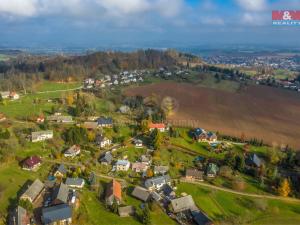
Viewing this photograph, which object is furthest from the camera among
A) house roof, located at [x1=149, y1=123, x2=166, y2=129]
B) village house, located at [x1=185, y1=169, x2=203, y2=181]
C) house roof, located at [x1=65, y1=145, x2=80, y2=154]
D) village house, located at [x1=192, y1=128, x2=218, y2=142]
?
house roof, located at [x1=149, y1=123, x2=166, y2=129]

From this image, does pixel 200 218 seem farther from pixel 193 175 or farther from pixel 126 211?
pixel 193 175

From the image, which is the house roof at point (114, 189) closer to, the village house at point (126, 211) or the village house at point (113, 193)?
the village house at point (113, 193)

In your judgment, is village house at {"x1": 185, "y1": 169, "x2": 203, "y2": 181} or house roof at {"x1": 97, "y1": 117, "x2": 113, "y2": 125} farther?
house roof at {"x1": 97, "y1": 117, "x2": 113, "y2": 125}

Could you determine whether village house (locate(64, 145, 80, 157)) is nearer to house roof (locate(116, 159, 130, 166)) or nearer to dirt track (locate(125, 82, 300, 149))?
house roof (locate(116, 159, 130, 166))

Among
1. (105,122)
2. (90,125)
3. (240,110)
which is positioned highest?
(105,122)

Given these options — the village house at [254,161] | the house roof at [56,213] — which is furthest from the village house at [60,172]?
the village house at [254,161]

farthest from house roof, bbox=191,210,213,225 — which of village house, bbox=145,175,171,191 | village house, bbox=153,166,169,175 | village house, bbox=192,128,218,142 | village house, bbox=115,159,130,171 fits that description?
village house, bbox=192,128,218,142

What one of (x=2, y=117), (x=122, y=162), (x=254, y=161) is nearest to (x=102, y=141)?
(x=122, y=162)

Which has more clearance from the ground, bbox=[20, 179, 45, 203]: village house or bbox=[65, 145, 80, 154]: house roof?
bbox=[65, 145, 80, 154]: house roof

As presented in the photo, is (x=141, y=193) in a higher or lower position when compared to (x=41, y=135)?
lower
